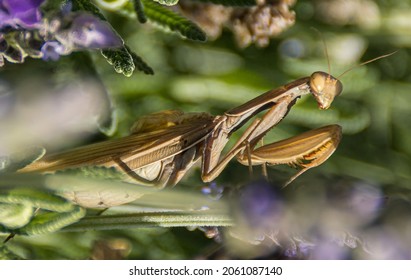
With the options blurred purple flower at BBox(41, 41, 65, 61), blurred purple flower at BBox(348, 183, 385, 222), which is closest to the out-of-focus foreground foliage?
blurred purple flower at BBox(348, 183, 385, 222)

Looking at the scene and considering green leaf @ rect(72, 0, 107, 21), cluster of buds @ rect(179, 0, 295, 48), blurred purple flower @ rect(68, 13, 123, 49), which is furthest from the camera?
cluster of buds @ rect(179, 0, 295, 48)

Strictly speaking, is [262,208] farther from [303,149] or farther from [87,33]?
[87,33]

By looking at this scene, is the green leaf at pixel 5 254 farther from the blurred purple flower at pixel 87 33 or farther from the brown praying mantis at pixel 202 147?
the blurred purple flower at pixel 87 33

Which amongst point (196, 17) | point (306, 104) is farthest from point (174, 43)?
point (306, 104)

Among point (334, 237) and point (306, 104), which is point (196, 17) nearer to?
point (306, 104)

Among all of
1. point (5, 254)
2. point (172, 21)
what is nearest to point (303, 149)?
point (172, 21)

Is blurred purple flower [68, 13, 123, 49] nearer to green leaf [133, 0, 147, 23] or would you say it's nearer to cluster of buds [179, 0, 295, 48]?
green leaf [133, 0, 147, 23]
